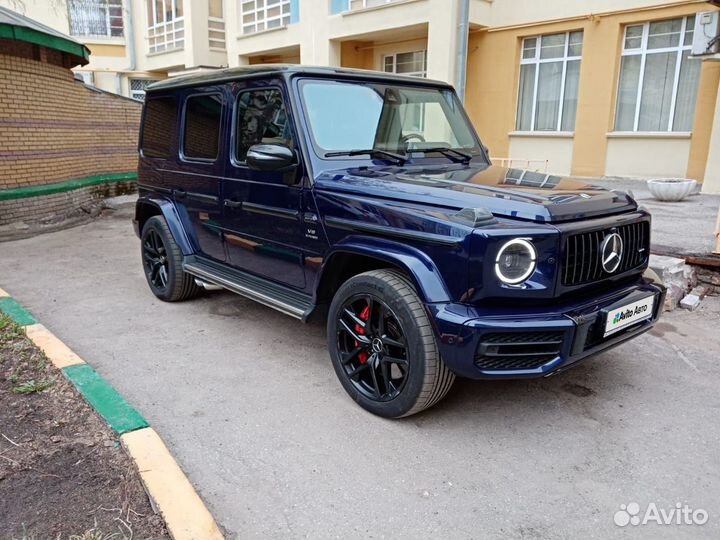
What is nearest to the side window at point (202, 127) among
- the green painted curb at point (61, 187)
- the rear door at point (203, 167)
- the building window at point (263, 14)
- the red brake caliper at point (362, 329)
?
the rear door at point (203, 167)

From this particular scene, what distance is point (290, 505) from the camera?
254 centimetres

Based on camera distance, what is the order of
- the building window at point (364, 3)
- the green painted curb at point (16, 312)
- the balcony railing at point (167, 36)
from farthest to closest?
the balcony railing at point (167, 36) < the building window at point (364, 3) < the green painted curb at point (16, 312)

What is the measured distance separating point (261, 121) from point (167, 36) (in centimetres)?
2420

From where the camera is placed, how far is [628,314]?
10.2 feet

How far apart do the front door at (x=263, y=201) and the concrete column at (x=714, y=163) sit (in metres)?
10.1

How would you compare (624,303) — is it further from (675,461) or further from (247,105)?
(247,105)

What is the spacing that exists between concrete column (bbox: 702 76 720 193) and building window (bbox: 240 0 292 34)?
13.4 metres

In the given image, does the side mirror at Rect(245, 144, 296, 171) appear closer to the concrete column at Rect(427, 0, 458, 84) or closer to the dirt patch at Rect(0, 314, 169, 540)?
the dirt patch at Rect(0, 314, 169, 540)

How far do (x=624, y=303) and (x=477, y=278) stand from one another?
94cm

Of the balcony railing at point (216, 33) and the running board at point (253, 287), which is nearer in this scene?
the running board at point (253, 287)

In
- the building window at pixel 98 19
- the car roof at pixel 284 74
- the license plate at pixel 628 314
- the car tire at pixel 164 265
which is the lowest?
the car tire at pixel 164 265

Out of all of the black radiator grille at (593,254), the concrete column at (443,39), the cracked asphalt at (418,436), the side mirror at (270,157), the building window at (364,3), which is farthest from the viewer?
the building window at (364,3)

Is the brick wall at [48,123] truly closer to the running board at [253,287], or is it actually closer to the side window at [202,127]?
the side window at [202,127]

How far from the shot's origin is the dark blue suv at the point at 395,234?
277 centimetres
